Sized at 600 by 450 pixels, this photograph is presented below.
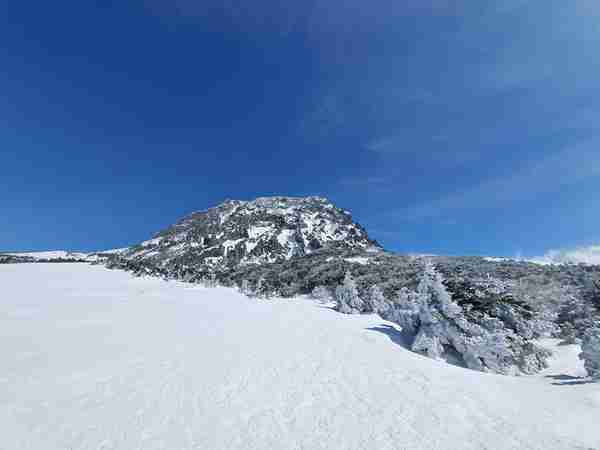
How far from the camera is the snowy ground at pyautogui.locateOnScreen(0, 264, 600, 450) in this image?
21.3 feet

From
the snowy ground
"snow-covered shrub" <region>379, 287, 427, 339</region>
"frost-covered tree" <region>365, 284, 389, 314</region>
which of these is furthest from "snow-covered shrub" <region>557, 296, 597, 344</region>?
"frost-covered tree" <region>365, 284, 389, 314</region>

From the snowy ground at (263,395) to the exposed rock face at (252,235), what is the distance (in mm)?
95291

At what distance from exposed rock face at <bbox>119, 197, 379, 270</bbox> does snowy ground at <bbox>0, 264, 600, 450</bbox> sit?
313ft

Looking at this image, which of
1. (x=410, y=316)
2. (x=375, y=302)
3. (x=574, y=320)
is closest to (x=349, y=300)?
(x=375, y=302)

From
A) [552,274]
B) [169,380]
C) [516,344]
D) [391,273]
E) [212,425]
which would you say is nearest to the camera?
[212,425]

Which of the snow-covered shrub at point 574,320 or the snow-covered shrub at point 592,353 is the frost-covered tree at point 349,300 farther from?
the snow-covered shrub at point 592,353

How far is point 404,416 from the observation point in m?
7.30

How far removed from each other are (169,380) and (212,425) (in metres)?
3.29

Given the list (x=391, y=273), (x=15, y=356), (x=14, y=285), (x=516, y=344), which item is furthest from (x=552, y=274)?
(x=14, y=285)

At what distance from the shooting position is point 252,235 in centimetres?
13662

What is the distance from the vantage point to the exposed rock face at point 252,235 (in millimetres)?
119625

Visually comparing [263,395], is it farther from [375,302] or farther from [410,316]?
[375,302]

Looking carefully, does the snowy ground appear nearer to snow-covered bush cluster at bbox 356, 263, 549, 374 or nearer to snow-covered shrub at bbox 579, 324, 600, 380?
snow-covered shrub at bbox 579, 324, 600, 380

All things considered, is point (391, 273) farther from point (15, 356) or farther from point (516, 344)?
point (15, 356)
